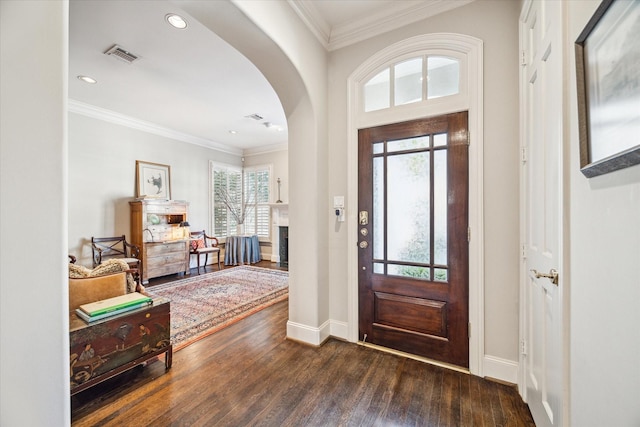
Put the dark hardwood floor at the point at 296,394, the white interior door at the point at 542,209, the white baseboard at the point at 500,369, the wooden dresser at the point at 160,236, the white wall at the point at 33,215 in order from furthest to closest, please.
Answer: the wooden dresser at the point at 160,236 < the white baseboard at the point at 500,369 < the dark hardwood floor at the point at 296,394 < the white interior door at the point at 542,209 < the white wall at the point at 33,215

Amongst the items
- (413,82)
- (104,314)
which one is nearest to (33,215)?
(104,314)

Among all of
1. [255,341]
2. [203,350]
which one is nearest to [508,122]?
[255,341]

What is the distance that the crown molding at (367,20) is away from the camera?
206 cm

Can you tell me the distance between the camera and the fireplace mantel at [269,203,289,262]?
6.38 metres

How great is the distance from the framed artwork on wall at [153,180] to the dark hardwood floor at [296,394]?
12.1ft

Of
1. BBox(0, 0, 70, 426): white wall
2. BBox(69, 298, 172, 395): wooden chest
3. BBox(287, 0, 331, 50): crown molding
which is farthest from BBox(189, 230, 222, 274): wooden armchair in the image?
BBox(0, 0, 70, 426): white wall

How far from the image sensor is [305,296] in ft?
8.05

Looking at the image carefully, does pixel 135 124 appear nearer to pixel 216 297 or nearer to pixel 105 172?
pixel 105 172

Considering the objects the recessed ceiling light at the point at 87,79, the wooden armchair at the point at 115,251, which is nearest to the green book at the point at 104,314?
the wooden armchair at the point at 115,251

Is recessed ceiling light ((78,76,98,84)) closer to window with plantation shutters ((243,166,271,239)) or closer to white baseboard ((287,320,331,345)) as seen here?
window with plantation shutters ((243,166,271,239))

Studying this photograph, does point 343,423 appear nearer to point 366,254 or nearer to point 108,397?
point 366,254

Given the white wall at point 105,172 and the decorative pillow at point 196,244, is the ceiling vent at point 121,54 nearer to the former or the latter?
the white wall at point 105,172

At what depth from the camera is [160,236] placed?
191 inches

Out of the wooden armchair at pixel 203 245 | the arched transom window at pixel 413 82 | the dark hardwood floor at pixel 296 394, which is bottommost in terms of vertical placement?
the dark hardwood floor at pixel 296 394
